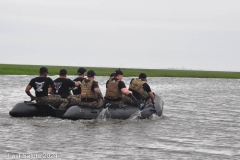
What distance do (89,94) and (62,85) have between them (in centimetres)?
100

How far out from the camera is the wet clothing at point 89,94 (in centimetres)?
1912

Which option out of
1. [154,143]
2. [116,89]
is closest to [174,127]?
[116,89]

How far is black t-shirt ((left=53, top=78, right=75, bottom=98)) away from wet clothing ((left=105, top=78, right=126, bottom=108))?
4.31 feet

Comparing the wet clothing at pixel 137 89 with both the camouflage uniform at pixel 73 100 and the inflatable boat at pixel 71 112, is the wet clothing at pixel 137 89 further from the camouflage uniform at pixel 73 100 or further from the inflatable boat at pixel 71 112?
the camouflage uniform at pixel 73 100

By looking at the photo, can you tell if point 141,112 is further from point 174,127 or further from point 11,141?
point 11,141

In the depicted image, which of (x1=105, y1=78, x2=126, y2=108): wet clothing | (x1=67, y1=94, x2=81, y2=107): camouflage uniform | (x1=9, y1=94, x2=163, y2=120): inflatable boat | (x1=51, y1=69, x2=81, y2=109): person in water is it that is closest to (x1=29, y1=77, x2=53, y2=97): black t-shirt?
(x1=51, y1=69, x2=81, y2=109): person in water

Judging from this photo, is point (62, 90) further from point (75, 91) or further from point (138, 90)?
point (138, 90)

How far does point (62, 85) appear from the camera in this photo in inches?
768

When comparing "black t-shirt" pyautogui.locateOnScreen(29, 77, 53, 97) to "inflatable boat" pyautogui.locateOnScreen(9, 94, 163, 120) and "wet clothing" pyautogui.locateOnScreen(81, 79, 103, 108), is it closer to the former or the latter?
"inflatable boat" pyautogui.locateOnScreen(9, 94, 163, 120)

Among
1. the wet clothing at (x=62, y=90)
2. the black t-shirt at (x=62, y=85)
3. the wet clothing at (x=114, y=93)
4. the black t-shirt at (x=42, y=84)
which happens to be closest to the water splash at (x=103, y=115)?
the wet clothing at (x=114, y=93)

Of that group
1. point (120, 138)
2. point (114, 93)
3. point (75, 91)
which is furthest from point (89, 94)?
point (120, 138)

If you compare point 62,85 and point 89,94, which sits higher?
point 62,85

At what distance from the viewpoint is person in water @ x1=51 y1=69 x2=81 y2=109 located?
19.4 metres

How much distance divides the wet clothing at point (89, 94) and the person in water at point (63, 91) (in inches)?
13.7
